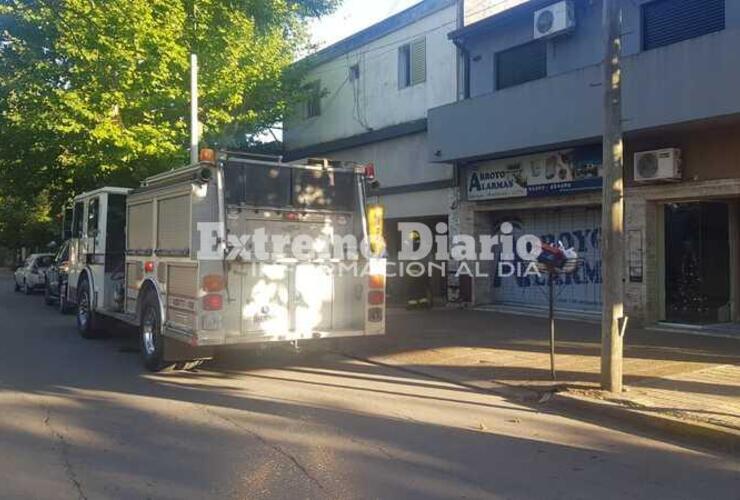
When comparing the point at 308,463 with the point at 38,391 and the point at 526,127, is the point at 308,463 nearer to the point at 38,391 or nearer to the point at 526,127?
the point at 38,391

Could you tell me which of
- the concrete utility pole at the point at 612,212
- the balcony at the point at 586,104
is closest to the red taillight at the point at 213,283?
the concrete utility pole at the point at 612,212

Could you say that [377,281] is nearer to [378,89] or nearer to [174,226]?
[174,226]

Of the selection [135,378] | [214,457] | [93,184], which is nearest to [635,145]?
[135,378]

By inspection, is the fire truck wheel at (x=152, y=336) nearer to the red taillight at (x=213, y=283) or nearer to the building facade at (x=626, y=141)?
the red taillight at (x=213, y=283)

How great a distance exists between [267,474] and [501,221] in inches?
538

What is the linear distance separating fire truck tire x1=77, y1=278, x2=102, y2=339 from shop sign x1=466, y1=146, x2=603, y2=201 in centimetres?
922

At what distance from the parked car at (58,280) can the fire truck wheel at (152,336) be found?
7.89m

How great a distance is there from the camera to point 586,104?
13898 mm

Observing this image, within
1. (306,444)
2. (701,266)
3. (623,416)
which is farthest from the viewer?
(701,266)

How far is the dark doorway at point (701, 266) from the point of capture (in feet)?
45.8

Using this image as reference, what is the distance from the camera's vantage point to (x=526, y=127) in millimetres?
15227

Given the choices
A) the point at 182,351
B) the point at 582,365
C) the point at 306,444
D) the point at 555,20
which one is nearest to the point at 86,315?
the point at 182,351

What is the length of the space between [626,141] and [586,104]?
44.6 inches

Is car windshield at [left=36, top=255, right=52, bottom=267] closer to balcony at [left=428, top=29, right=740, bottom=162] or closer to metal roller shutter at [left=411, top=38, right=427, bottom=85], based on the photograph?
metal roller shutter at [left=411, top=38, right=427, bottom=85]
